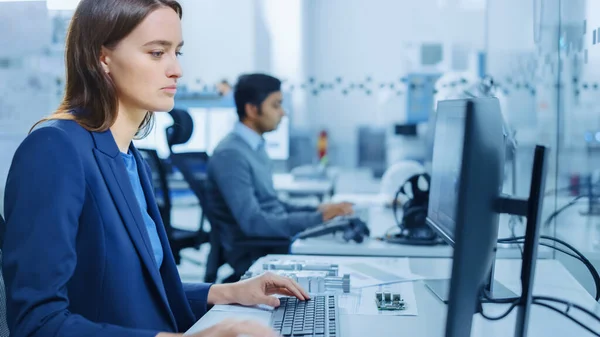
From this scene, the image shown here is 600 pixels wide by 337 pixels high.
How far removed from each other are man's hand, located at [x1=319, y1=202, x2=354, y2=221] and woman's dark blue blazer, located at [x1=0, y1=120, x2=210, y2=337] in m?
1.45

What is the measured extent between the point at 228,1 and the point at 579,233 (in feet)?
13.9

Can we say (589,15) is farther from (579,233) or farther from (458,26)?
(458,26)

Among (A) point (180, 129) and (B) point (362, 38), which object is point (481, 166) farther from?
(B) point (362, 38)

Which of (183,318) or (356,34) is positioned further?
(356,34)

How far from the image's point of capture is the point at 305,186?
13.3ft

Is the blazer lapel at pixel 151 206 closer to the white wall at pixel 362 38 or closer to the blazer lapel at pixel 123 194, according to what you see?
the blazer lapel at pixel 123 194

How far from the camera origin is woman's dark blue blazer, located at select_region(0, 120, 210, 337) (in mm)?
998

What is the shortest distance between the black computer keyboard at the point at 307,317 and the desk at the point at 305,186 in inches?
102

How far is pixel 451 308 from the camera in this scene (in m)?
0.70

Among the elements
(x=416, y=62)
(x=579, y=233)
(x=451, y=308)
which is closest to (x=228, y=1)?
(x=416, y=62)

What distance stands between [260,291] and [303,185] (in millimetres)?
2775

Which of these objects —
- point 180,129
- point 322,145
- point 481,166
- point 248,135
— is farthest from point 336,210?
point 322,145

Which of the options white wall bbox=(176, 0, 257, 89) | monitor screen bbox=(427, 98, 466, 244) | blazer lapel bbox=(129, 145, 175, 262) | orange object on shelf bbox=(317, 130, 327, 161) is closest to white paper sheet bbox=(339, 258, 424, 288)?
monitor screen bbox=(427, 98, 466, 244)

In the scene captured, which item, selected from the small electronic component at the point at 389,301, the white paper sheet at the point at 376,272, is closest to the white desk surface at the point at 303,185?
the white paper sheet at the point at 376,272
